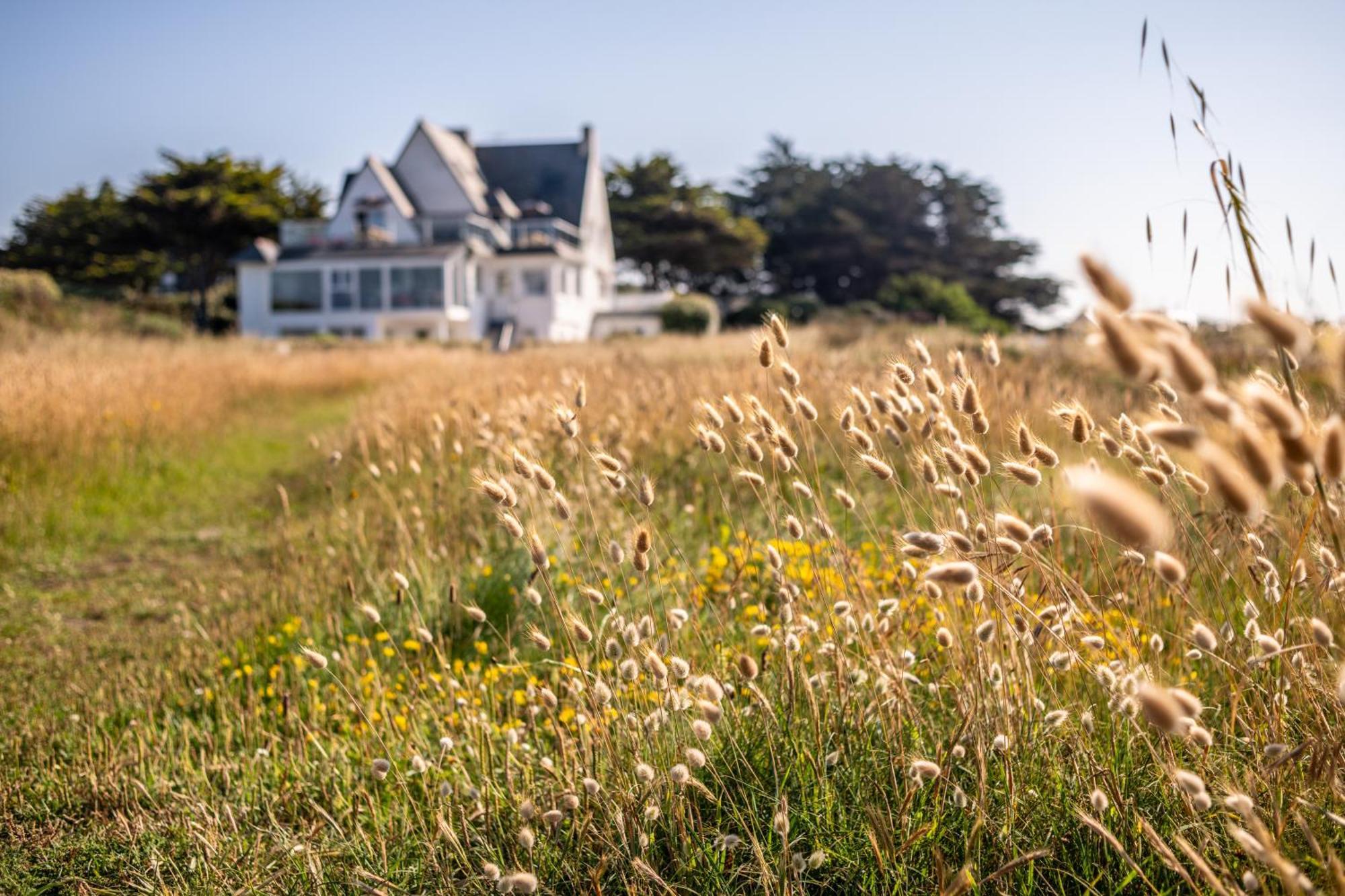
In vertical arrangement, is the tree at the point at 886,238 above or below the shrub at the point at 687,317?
above

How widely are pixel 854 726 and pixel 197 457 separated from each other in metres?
9.22

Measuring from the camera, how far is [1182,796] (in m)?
1.91

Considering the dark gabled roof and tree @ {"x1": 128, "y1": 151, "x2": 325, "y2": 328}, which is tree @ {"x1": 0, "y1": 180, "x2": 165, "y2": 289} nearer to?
tree @ {"x1": 128, "y1": 151, "x2": 325, "y2": 328}

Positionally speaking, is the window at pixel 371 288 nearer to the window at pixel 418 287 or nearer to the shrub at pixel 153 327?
the window at pixel 418 287

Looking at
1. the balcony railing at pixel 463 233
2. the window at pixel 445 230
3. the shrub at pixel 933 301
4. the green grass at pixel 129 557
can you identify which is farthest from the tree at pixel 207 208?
the green grass at pixel 129 557

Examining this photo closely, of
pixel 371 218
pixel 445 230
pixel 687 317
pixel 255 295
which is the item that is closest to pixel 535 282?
pixel 445 230

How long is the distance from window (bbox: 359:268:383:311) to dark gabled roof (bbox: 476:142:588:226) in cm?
821

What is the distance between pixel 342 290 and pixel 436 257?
445 centimetres

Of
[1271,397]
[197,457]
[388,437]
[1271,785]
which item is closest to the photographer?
[1271,397]

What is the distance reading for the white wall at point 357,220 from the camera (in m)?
38.8

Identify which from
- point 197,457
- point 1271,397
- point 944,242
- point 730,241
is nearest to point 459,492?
point 1271,397

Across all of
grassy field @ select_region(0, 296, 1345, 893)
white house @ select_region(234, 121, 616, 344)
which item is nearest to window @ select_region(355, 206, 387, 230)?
white house @ select_region(234, 121, 616, 344)

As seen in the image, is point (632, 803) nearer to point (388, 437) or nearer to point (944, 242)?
point (388, 437)

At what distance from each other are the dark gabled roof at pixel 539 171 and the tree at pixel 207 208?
901cm
